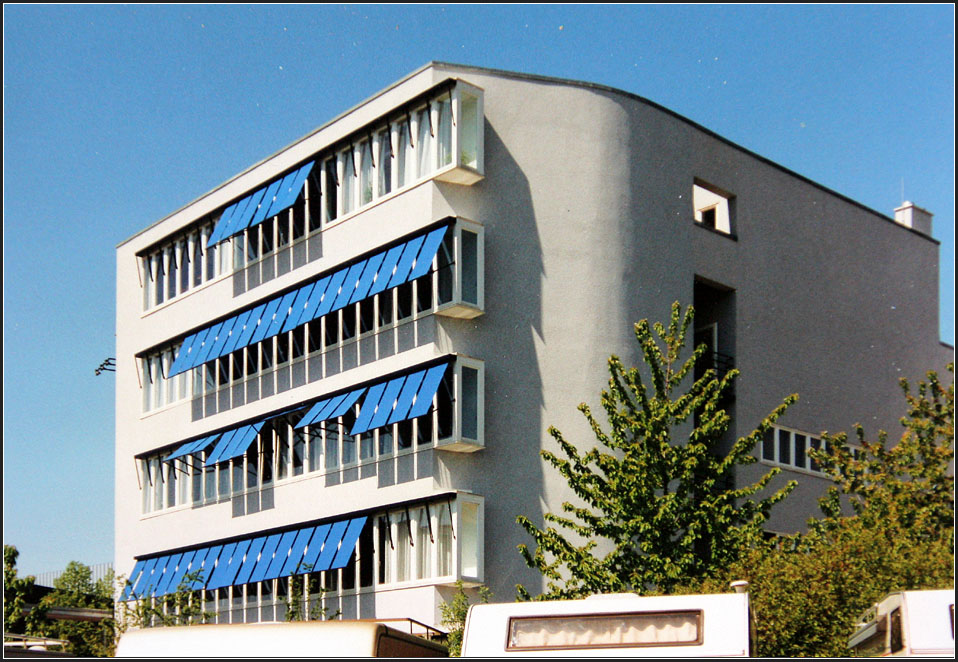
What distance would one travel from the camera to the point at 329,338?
3872cm

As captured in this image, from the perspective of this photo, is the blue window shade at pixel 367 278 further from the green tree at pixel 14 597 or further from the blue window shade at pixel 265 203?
the green tree at pixel 14 597

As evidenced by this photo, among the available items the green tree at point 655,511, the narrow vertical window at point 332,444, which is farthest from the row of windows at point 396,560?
the green tree at point 655,511

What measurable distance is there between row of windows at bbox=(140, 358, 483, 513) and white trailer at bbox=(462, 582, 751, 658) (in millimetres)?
19426

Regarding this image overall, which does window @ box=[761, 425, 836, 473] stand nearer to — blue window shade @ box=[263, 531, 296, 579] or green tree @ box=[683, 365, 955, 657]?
green tree @ box=[683, 365, 955, 657]

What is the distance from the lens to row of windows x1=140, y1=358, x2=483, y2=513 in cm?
Result: 3456

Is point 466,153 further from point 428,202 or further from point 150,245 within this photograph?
point 150,245

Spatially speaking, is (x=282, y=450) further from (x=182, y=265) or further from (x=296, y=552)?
(x=182, y=265)

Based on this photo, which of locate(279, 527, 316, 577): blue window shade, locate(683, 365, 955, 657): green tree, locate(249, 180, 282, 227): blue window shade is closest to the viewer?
locate(683, 365, 955, 657): green tree

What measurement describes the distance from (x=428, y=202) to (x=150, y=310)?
15.6 m

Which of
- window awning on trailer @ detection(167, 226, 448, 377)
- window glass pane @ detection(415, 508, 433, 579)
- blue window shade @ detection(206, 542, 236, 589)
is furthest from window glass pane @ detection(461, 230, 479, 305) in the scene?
blue window shade @ detection(206, 542, 236, 589)

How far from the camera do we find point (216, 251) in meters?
44.5

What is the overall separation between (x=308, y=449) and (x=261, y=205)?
7.75 meters

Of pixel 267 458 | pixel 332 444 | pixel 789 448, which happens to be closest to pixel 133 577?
pixel 267 458

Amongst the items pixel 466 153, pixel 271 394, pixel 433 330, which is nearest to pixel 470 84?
pixel 466 153
